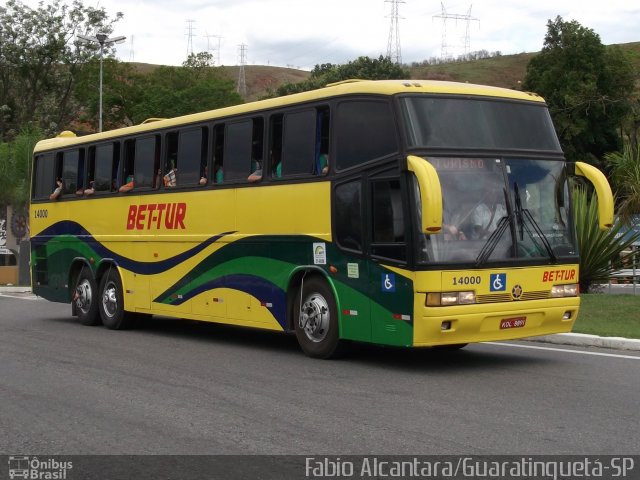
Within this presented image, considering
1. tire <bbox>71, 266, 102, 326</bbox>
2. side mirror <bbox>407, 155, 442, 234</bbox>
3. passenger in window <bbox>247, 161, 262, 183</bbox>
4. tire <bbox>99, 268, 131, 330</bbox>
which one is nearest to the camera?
side mirror <bbox>407, 155, 442, 234</bbox>

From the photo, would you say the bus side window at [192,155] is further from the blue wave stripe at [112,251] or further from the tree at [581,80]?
the tree at [581,80]

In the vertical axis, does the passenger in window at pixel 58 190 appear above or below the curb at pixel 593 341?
above

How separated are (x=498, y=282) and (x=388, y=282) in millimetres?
1224

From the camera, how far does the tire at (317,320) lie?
1235 centimetres

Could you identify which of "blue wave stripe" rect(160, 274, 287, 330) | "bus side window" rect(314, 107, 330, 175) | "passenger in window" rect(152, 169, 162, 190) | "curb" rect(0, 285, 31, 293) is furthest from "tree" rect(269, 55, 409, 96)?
"bus side window" rect(314, 107, 330, 175)

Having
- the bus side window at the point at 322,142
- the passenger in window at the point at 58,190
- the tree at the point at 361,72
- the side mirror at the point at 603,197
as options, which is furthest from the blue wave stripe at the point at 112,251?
the tree at the point at 361,72

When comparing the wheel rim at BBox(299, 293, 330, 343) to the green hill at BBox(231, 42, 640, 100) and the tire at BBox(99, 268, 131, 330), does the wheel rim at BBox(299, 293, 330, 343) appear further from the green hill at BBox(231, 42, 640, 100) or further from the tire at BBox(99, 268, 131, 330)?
the green hill at BBox(231, 42, 640, 100)

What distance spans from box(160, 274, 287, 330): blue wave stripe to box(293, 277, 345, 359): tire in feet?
0.82

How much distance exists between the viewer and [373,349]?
45.1ft

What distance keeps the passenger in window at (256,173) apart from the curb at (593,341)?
15.0ft

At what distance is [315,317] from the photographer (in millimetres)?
12602

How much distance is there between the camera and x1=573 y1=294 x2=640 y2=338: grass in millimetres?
14688

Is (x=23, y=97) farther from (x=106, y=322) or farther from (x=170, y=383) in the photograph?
(x=170, y=383)
